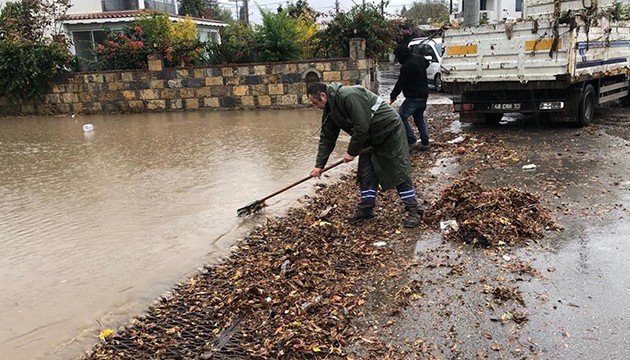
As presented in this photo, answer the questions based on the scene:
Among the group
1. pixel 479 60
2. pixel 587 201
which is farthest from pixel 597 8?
pixel 587 201

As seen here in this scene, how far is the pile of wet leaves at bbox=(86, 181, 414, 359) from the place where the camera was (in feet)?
11.0

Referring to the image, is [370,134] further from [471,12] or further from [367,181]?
[471,12]

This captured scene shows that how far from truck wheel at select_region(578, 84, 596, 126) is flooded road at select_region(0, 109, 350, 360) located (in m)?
4.88

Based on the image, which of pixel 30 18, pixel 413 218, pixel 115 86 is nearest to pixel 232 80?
pixel 115 86

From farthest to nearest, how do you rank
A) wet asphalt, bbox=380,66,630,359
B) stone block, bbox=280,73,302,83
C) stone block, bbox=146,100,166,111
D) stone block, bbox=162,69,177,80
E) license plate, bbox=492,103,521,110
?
stone block, bbox=146,100,166,111
stone block, bbox=162,69,177,80
stone block, bbox=280,73,302,83
license plate, bbox=492,103,521,110
wet asphalt, bbox=380,66,630,359

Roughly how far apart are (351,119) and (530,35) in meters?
5.39

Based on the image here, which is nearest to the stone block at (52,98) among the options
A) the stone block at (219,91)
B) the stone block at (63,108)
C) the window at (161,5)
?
the stone block at (63,108)

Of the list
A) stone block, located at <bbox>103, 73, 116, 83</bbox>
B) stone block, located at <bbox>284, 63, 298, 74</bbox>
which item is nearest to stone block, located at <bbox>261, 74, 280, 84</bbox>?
stone block, located at <bbox>284, 63, 298, 74</bbox>

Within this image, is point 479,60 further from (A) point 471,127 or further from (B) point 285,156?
(B) point 285,156

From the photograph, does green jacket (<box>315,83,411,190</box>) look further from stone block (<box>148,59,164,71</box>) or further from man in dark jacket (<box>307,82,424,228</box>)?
stone block (<box>148,59,164,71</box>)

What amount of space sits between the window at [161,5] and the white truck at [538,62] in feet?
79.6

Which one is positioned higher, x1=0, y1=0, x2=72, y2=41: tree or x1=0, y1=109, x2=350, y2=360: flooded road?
x1=0, y1=0, x2=72, y2=41: tree

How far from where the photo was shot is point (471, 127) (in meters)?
10.6

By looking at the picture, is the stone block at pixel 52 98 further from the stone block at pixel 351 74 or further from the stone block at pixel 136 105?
the stone block at pixel 351 74
